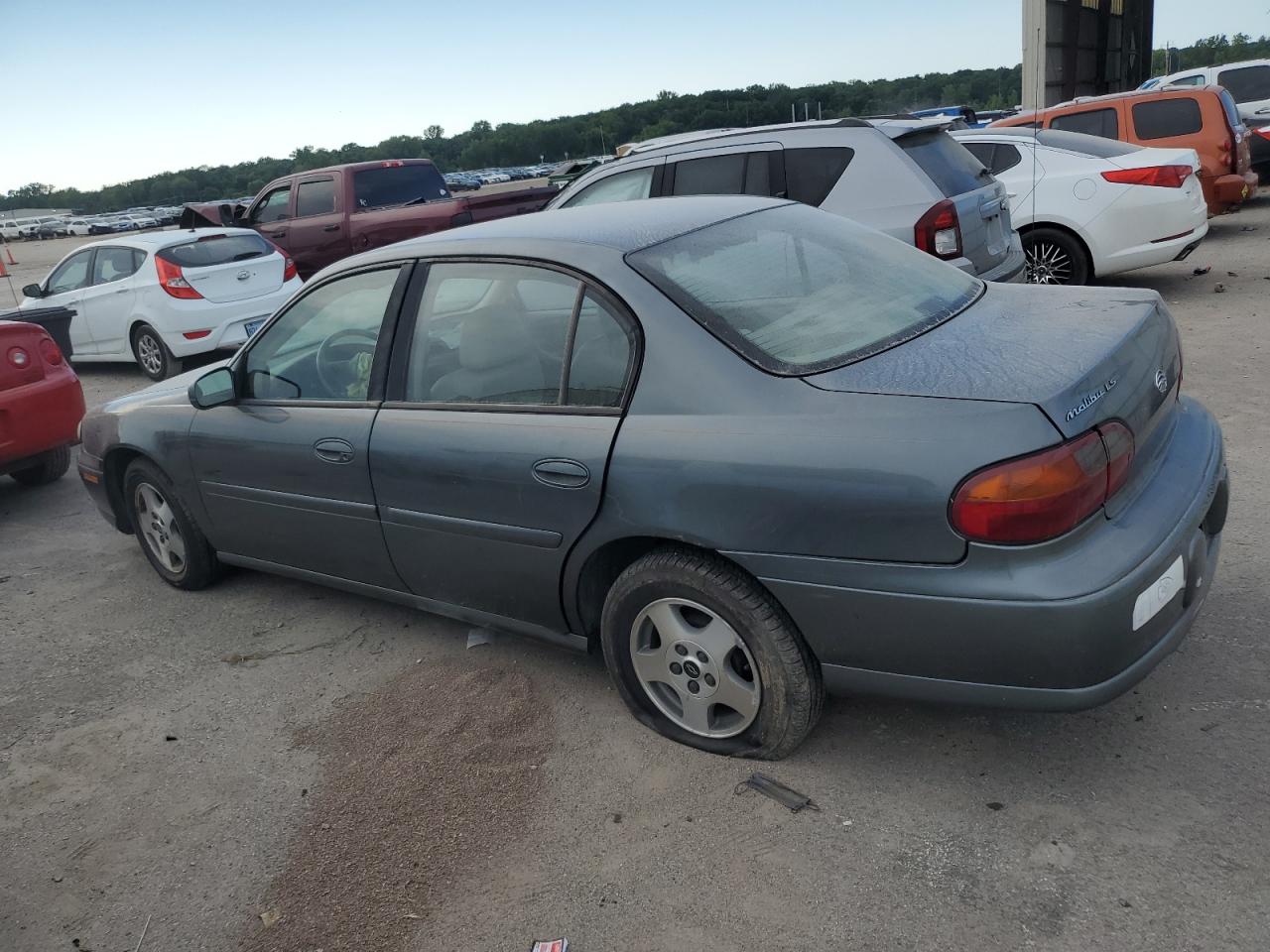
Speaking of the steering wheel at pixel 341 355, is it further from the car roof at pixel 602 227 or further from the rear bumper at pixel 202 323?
the rear bumper at pixel 202 323

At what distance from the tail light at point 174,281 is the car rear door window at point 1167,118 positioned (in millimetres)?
10297

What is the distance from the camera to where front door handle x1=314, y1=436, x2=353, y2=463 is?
3.79 metres

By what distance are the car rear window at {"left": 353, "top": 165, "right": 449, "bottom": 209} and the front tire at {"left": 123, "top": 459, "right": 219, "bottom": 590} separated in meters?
8.44

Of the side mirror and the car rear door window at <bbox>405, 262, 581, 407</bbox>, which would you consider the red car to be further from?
the car rear door window at <bbox>405, 262, 581, 407</bbox>

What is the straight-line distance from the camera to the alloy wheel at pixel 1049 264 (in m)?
9.05

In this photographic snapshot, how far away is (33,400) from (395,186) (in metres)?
7.32

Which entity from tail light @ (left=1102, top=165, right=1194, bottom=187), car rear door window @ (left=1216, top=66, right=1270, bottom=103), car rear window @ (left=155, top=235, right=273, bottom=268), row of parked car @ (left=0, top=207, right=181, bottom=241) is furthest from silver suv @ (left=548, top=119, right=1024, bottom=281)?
row of parked car @ (left=0, top=207, right=181, bottom=241)

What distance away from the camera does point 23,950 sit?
2.77 metres

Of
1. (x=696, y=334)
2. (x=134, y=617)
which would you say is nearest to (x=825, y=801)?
(x=696, y=334)

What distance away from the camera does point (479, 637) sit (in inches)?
164

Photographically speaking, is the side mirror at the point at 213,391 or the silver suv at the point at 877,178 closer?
the side mirror at the point at 213,391

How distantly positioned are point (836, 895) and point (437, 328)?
221 cm

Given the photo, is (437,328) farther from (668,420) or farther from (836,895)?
(836,895)

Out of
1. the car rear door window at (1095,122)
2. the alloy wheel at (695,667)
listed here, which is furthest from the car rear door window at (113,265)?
the car rear door window at (1095,122)
